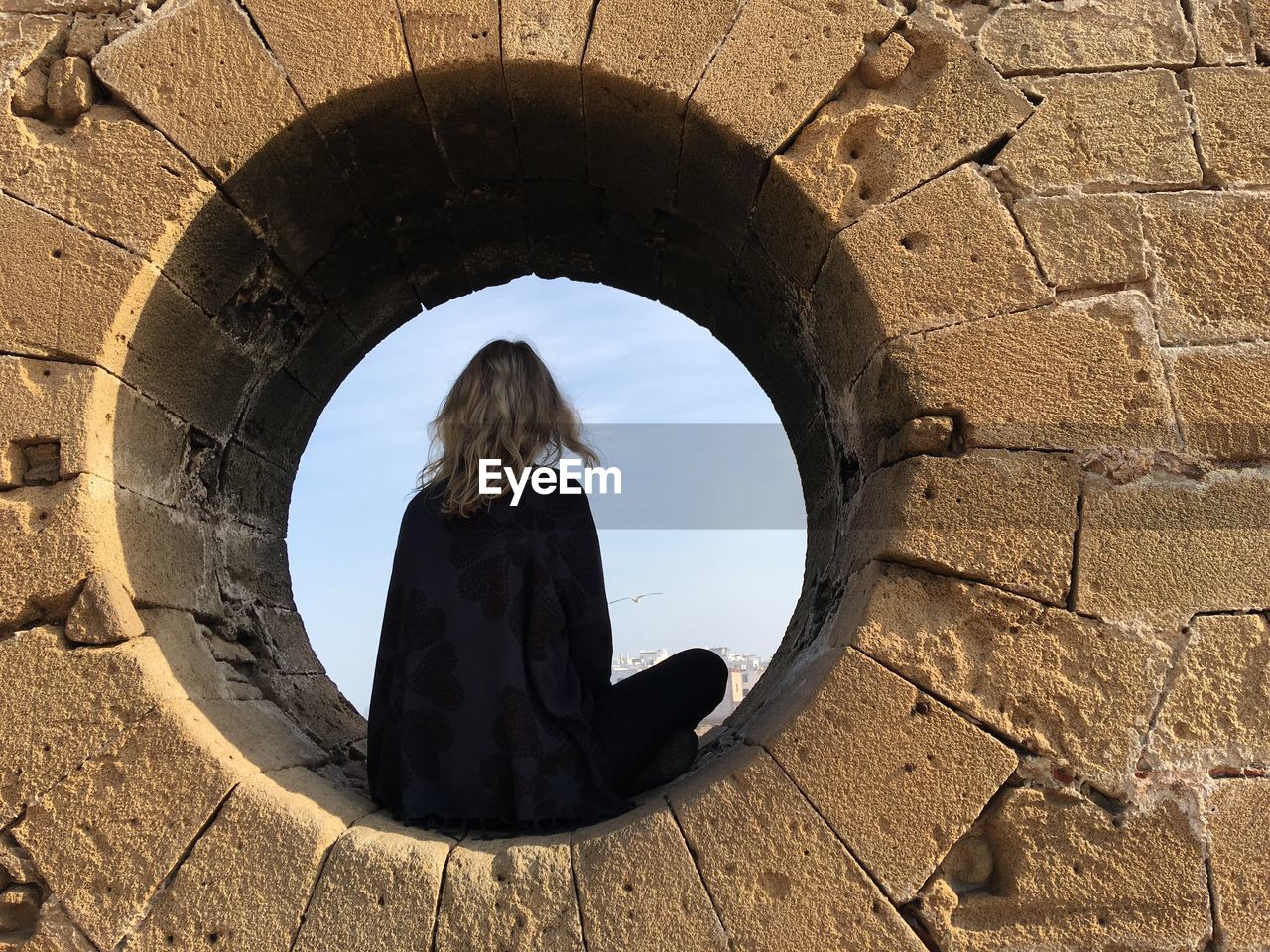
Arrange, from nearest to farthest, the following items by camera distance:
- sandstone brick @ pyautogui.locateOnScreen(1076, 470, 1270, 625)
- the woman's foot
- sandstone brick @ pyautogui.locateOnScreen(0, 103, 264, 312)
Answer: sandstone brick @ pyautogui.locateOnScreen(1076, 470, 1270, 625), sandstone brick @ pyautogui.locateOnScreen(0, 103, 264, 312), the woman's foot

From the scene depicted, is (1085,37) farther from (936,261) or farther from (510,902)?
(510,902)

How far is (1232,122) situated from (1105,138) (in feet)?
1.31

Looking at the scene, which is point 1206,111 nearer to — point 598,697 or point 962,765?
point 962,765

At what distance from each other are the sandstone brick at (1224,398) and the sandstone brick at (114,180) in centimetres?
290

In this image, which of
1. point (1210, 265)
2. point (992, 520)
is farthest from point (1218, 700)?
point (1210, 265)

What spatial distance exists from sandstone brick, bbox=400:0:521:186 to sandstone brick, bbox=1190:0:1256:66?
216cm

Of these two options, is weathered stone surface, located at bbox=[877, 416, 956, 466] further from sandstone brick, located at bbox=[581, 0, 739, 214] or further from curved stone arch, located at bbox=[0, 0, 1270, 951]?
sandstone brick, located at bbox=[581, 0, 739, 214]

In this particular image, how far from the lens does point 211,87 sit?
2973mm

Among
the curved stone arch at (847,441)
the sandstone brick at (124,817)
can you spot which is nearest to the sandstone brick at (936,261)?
the curved stone arch at (847,441)

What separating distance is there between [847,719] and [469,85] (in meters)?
2.21

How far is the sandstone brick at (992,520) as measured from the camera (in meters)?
2.68

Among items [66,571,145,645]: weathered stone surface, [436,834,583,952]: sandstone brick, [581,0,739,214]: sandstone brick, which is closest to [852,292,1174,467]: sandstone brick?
[581,0,739,214]: sandstone brick

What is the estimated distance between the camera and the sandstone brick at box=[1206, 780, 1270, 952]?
8.23 feet

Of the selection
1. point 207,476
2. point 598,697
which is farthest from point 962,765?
point 207,476
